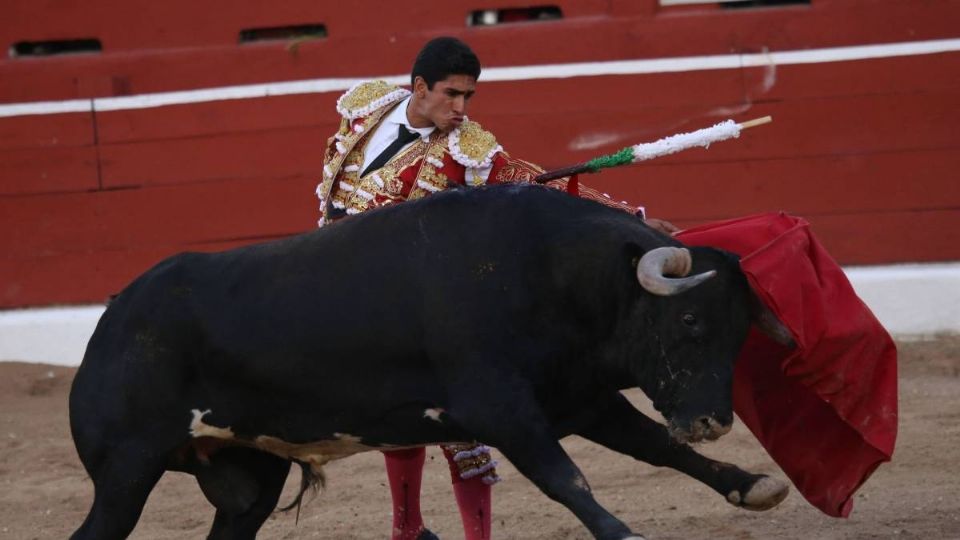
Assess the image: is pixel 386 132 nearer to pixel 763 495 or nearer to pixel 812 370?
pixel 812 370

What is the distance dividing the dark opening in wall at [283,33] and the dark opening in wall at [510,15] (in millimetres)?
660

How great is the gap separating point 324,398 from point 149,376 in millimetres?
423

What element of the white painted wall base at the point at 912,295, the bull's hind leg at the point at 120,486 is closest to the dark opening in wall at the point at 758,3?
the white painted wall base at the point at 912,295

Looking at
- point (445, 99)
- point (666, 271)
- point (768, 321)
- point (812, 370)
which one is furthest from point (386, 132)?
point (812, 370)

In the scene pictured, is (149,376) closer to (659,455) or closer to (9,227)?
(659,455)

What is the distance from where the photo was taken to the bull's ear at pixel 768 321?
3.85m

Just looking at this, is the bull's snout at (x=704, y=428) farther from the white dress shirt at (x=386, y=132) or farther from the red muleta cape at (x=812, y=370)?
the white dress shirt at (x=386, y=132)

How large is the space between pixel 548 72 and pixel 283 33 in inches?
46.5

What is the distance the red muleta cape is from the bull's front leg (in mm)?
595

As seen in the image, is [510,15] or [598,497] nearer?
[598,497]

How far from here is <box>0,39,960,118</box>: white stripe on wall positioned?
7039mm

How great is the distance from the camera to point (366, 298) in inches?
154

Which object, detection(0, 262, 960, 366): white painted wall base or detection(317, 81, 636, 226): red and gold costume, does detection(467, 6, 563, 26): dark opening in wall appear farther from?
detection(317, 81, 636, 226): red and gold costume

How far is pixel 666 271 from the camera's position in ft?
12.1
